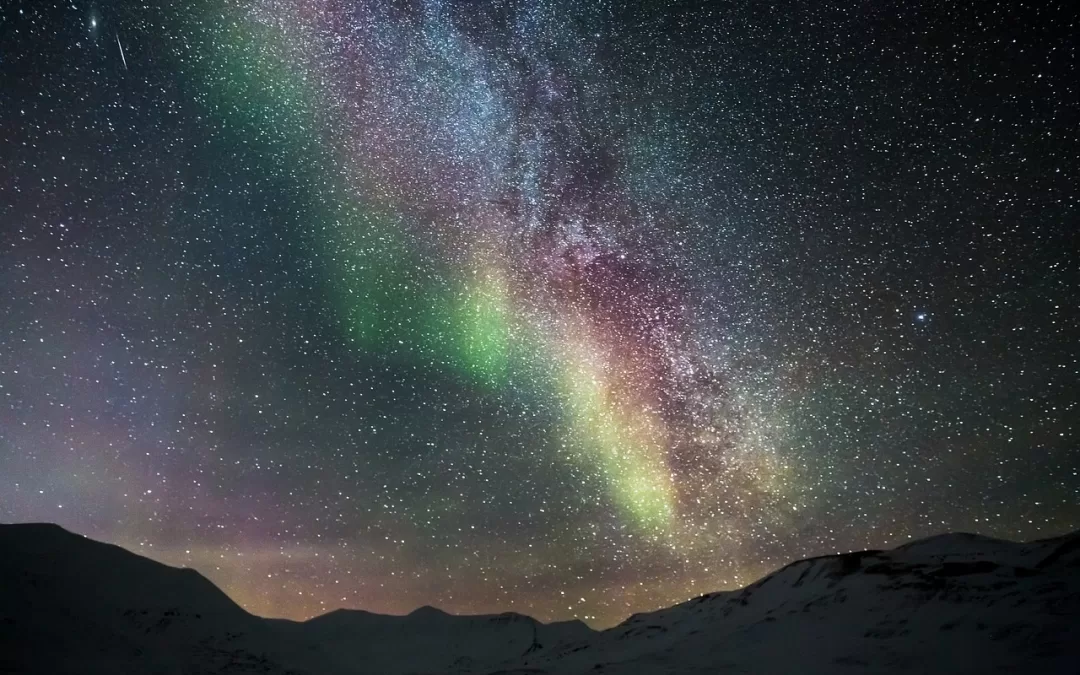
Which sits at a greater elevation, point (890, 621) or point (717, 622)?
point (717, 622)

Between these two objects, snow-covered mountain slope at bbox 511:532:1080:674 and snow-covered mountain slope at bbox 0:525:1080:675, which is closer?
snow-covered mountain slope at bbox 511:532:1080:674

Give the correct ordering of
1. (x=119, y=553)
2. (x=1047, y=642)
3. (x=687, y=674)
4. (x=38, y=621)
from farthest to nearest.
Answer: (x=119, y=553) < (x=38, y=621) < (x=687, y=674) < (x=1047, y=642)

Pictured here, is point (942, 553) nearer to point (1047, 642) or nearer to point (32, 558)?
point (1047, 642)

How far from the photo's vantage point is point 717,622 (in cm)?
9231

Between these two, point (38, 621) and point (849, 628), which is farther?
point (38, 621)

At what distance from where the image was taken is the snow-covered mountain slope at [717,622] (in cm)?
4831

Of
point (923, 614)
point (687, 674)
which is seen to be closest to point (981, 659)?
point (923, 614)

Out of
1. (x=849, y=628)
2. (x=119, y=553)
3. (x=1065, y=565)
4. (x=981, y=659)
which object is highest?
(x=119, y=553)

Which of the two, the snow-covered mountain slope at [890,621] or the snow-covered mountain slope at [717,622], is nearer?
the snow-covered mountain slope at [890,621]

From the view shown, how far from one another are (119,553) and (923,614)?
468 feet

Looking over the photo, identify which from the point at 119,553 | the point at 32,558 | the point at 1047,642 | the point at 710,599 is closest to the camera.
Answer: the point at 1047,642

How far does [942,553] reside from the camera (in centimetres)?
8556

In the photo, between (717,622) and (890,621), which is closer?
(890,621)

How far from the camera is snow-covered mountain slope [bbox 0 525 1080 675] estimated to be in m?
48.3
